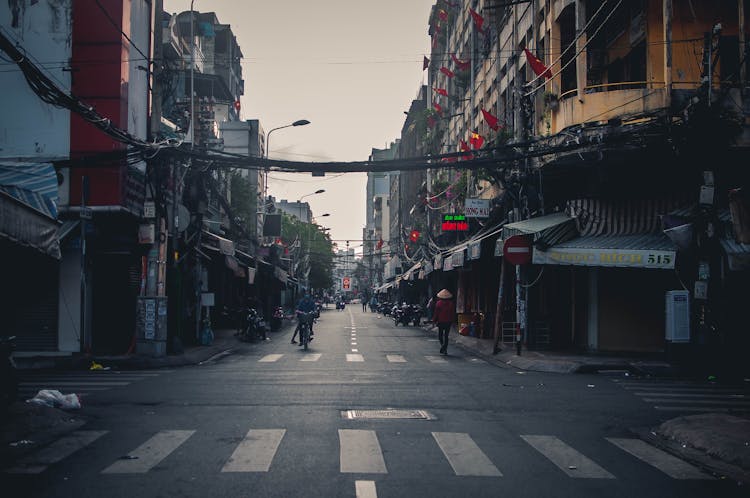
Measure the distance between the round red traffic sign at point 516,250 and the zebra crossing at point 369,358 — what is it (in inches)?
122

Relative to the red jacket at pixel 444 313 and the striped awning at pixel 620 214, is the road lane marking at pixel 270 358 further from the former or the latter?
the striped awning at pixel 620 214

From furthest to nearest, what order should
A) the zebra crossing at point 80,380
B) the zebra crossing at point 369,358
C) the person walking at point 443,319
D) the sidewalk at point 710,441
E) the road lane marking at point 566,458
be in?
the person walking at point 443,319 → the zebra crossing at point 369,358 → the zebra crossing at point 80,380 → the sidewalk at point 710,441 → the road lane marking at point 566,458

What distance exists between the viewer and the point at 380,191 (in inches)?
6073

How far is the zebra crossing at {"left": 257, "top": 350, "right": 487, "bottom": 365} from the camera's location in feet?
69.7

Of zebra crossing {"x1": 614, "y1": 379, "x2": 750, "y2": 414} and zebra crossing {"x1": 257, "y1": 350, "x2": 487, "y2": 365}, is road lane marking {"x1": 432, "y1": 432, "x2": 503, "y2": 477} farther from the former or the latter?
zebra crossing {"x1": 257, "y1": 350, "x2": 487, "y2": 365}

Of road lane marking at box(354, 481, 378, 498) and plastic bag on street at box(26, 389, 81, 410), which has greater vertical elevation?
road lane marking at box(354, 481, 378, 498)

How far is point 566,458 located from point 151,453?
4567mm

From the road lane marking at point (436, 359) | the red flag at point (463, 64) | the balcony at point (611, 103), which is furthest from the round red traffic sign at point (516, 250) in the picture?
the red flag at point (463, 64)

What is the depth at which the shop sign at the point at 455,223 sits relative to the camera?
36.9m

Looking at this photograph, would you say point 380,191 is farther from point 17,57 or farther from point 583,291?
point 17,57

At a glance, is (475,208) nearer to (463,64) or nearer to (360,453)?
(463,64)

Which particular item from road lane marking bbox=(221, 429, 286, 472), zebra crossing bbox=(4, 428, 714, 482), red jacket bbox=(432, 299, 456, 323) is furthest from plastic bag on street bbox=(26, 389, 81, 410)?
red jacket bbox=(432, 299, 456, 323)

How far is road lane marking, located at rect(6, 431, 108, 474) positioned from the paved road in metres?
0.03

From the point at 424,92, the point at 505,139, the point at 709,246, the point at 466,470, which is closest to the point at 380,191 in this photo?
the point at 424,92
